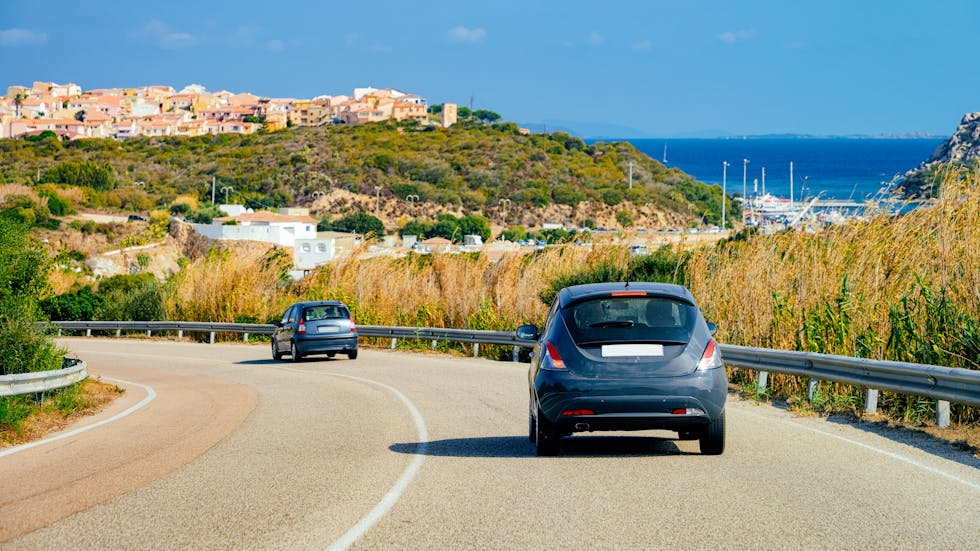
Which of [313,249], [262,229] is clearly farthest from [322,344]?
[262,229]

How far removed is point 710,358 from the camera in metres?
11.0

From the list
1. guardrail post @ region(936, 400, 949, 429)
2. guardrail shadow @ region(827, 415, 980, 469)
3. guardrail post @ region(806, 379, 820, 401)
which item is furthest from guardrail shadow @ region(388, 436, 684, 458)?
guardrail post @ region(806, 379, 820, 401)

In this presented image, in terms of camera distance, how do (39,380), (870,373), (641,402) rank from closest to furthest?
(641,402) → (870,373) → (39,380)

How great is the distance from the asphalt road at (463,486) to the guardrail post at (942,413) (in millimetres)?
716

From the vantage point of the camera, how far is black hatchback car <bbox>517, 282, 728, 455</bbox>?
35.2 feet

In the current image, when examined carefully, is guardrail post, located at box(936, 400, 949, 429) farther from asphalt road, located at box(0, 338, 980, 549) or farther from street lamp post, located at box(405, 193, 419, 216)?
street lamp post, located at box(405, 193, 419, 216)

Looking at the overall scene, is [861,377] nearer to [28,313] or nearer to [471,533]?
[471,533]

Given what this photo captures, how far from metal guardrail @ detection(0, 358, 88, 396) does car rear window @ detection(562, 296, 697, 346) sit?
7.72 meters

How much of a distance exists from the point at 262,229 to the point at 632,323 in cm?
9828

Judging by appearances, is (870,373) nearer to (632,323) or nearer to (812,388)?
(812,388)

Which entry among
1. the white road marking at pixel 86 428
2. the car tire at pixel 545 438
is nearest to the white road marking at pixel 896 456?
the car tire at pixel 545 438

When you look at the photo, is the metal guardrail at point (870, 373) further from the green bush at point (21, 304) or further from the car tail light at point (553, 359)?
the green bush at point (21, 304)

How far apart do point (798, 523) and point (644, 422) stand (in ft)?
9.30

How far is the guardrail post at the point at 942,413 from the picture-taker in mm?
12961
